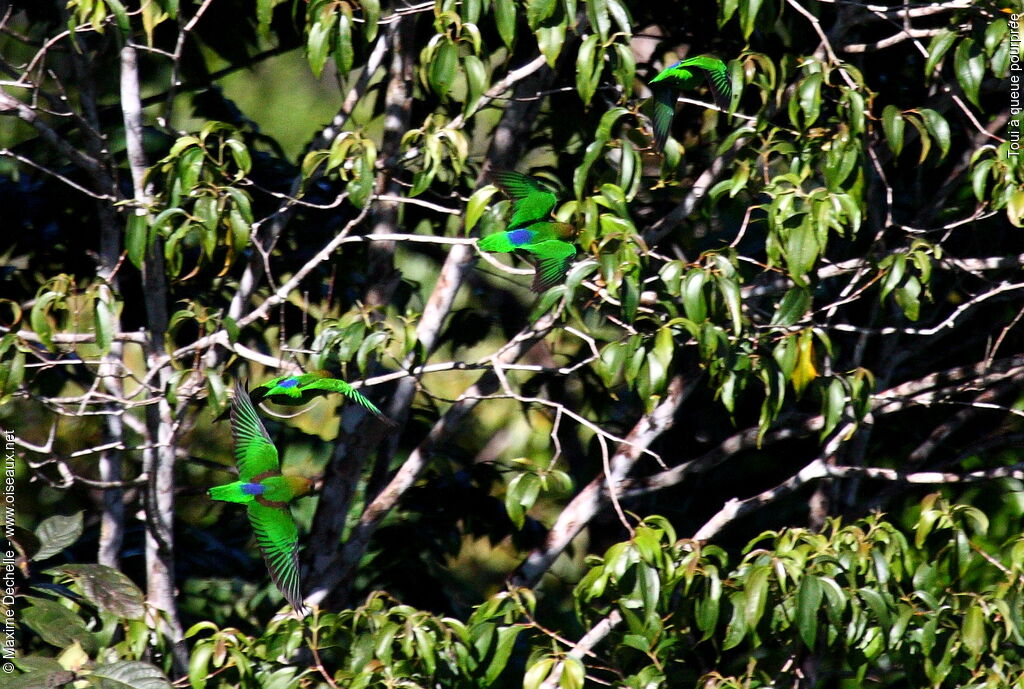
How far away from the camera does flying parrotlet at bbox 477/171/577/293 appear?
1902mm

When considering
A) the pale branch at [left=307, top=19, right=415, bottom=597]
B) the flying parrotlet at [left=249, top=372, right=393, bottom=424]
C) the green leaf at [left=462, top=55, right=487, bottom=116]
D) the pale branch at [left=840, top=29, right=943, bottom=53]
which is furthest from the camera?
the pale branch at [left=307, top=19, right=415, bottom=597]

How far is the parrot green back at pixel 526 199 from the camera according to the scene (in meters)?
2.00

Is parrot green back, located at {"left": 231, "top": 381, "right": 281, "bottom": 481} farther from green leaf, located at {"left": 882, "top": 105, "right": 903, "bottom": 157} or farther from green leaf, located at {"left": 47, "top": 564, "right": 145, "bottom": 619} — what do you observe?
green leaf, located at {"left": 882, "top": 105, "right": 903, "bottom": 157}

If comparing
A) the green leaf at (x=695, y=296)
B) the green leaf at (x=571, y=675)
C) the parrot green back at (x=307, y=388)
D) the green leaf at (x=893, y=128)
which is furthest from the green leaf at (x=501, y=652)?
the green leaf at (x=893, y=128)

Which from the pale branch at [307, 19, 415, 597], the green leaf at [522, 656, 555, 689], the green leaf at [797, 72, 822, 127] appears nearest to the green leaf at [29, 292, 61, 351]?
the pale branch at [307, 19, 415, 597]

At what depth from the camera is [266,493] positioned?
1.80m

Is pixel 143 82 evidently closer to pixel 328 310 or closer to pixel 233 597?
pixel 328 310

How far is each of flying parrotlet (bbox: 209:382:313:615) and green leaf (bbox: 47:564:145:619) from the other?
0.39m

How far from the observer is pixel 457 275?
2527 mm

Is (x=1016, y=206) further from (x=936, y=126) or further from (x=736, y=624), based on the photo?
(x=736, y=624)

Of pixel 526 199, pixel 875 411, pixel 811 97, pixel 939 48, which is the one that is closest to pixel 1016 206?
pixel 939 48

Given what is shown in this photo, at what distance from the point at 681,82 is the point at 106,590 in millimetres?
1502

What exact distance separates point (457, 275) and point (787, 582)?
1.01m

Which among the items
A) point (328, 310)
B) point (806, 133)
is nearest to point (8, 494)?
point (328, 310)
